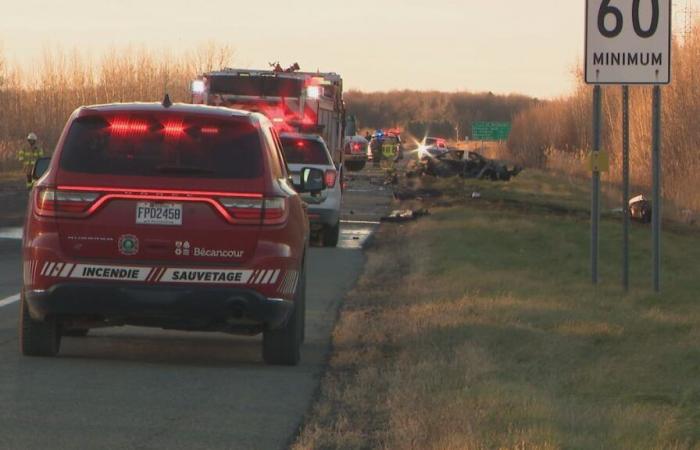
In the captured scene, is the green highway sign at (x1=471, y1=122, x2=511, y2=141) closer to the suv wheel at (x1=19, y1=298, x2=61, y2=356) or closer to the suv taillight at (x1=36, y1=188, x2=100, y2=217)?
the suv wheel at (x1=19, y1=298, x2=61, y2=356)

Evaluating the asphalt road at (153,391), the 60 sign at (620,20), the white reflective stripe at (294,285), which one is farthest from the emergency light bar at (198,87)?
the white reflective stripe at (294,285)

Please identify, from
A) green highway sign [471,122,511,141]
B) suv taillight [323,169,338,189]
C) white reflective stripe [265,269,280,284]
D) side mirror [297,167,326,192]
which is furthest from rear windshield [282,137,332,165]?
green highway sign [471,122,511,141]

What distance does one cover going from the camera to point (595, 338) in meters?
12.1

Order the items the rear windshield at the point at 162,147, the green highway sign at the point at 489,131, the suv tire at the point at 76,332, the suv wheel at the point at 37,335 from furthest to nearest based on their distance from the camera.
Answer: the green highway sign at the point at 489,131 → the suv tire at the point at 76,332 → the suv wheel at the point at 37,335 → the rear windshield at the point at 162,147

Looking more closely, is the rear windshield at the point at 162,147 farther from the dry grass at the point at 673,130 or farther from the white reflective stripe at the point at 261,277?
the dry grass at the point at 673,130

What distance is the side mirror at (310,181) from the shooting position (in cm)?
1218

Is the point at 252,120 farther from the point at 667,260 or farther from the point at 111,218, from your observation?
the point at 667,260

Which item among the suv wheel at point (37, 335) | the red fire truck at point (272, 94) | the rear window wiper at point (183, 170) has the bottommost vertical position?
the suv wheel at point (37, 335)

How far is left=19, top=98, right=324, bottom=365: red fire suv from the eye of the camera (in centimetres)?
968

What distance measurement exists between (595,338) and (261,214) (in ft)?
11.5

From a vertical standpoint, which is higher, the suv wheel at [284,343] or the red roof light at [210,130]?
the red roof light at [210,130]

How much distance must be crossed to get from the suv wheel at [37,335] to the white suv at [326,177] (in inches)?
491

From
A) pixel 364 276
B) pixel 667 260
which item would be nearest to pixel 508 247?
pixel 667 260

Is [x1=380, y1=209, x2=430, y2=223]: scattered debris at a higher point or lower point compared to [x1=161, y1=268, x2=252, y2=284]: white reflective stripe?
lower
